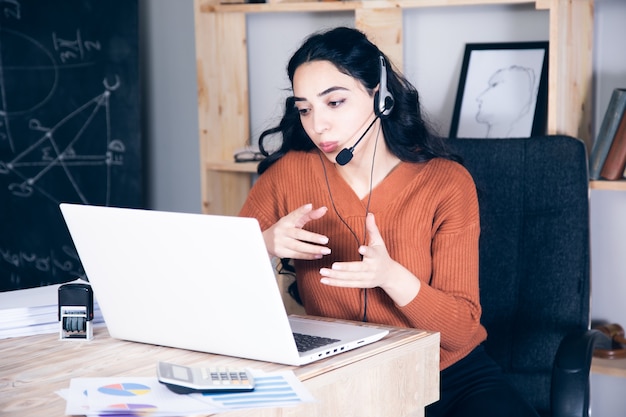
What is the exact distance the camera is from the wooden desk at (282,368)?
1.18 meters

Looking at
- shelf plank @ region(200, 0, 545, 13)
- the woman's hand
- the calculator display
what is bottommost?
the calculator display

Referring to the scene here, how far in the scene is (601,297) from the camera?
8.30 ft

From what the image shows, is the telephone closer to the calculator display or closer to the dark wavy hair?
the dark wavy hair

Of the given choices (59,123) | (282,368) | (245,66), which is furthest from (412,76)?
(282,368)

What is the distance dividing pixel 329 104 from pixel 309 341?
0.60 meters

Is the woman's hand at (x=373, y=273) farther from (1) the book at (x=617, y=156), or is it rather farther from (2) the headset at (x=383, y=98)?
(1) the book at (x=617, y=156)

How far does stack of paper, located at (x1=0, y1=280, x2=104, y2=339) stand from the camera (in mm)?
1502

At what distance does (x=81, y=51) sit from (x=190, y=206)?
0.72m

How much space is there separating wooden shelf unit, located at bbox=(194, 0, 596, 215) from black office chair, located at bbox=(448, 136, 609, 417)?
32 cm

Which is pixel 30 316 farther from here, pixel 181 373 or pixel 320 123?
pixel 320 123

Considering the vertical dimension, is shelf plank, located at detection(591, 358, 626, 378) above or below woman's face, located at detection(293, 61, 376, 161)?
below

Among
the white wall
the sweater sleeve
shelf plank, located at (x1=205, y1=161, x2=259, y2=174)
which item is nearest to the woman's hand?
the sweater sleeve

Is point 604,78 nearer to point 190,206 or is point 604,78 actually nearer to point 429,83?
point 429,83

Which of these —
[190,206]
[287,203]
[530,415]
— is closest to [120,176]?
[190,206]
